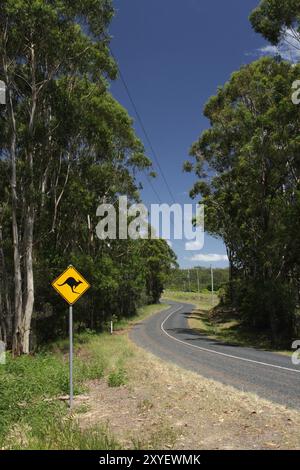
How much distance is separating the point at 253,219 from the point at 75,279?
2506cm

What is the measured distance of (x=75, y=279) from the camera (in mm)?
11664

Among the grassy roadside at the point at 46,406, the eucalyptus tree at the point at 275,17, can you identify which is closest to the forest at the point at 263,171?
the eucalyptus tree at the point at 275,17

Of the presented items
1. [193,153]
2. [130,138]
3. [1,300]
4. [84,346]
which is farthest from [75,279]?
[193,153]

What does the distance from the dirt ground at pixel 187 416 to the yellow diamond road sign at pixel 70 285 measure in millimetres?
2374

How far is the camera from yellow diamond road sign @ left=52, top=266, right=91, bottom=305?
37.7 feet

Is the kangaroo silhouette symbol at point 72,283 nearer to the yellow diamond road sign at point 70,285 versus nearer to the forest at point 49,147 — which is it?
the yellow diamond road sign at point 70,285

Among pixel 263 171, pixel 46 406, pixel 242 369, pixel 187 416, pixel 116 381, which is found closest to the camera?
pixel 187 416

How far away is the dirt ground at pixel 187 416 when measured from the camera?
7.94m

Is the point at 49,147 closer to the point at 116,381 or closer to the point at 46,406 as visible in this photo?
the point at 116,381

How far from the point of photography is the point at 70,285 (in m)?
11.6

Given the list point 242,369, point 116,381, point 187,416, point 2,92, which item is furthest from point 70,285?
point 2,92

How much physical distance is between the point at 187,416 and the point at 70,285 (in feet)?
12.5

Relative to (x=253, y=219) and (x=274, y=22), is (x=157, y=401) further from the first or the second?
(x=253, y=219)

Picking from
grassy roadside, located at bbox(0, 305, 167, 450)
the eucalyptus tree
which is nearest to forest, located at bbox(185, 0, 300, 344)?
the eucalyptus tree
